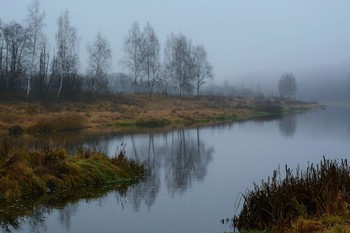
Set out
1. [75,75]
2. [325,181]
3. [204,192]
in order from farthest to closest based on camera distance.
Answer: [75,75], [204,192], [325,181]

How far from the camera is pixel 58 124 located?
3759 cm

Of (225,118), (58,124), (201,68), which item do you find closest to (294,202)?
(58,124)

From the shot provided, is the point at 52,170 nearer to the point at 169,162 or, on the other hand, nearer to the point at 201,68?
the point at 169,162

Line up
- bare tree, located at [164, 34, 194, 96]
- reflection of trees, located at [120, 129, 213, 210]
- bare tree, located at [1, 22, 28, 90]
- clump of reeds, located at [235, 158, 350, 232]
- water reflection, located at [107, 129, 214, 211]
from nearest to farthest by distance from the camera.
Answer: clump of reeds, located at [235, 158, 350, 232] → water reflection, located at [107, 129, 214, 211] → reflection of trees, located at [120, 129, 213, 210] → bare tree, located at [1, 22, 28, 90] → bare tree, located at [164, 34, 194, 96]

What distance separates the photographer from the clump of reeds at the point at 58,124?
3600 cm

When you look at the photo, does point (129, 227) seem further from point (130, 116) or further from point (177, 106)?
A: point (177, 106)

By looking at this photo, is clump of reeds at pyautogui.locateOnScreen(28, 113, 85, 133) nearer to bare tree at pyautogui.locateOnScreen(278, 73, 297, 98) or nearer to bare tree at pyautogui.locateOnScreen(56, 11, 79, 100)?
bare tree at pyautogui.locateOnScreen(56, 11, 79, 100)

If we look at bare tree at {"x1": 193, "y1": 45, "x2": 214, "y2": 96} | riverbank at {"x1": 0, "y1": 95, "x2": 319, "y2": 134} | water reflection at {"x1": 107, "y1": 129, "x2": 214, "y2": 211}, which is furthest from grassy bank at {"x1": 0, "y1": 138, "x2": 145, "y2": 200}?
bare tree at {"x1": 193, "y1": 45, "x2": 214, "y2": 96}

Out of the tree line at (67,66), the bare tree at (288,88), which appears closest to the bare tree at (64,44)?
the tree line at (67,66)

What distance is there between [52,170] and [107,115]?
32.0m

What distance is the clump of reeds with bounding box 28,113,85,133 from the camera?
118 feet

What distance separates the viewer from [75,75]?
201ft

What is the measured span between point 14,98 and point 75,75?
14.8 metres

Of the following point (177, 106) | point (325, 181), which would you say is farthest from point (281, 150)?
point (177, 106)
